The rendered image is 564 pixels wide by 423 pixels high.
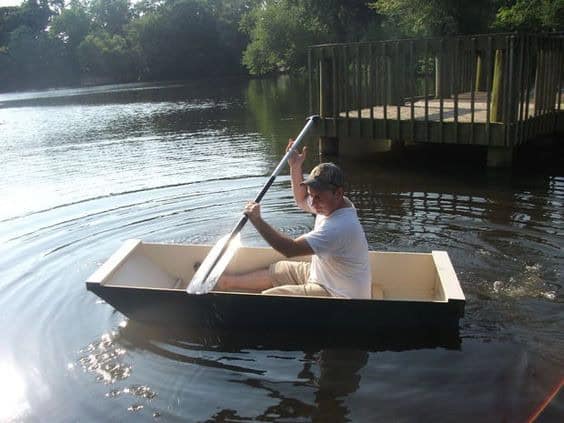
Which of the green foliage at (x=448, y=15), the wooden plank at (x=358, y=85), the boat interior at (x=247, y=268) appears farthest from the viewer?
the green foliage at (x=448, y=15)

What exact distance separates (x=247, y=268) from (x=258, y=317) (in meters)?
1.22

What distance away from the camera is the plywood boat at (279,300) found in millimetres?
5207

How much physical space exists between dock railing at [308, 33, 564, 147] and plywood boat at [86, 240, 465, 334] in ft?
18.6

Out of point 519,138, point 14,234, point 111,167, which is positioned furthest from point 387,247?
point 111,167

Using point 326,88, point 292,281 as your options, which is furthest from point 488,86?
point 292,281

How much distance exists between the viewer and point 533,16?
2347cm

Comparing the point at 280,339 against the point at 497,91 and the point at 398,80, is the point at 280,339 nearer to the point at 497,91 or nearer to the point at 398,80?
the point at 497,91

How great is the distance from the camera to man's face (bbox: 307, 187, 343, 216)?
16.3ft

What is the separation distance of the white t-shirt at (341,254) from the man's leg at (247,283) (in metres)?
0.77

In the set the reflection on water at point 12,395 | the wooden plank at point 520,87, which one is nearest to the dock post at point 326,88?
the wooden plank at point 520,87

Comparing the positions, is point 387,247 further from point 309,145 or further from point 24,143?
point 24,143

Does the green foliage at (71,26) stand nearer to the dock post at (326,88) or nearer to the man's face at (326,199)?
the dock post at (326,88)

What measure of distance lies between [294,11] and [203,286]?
4669 centimetres

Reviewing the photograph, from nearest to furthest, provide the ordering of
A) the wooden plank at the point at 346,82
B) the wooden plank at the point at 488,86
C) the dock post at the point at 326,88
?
the wooden plank at the point at 488,86 < the wooden plank at the point at 346,82 < the dock post at the point at 326,88
